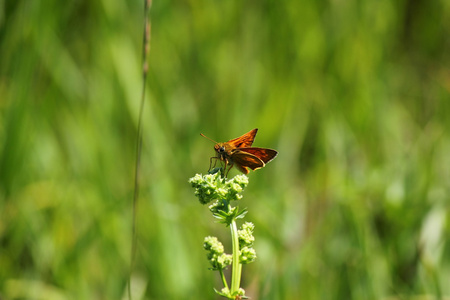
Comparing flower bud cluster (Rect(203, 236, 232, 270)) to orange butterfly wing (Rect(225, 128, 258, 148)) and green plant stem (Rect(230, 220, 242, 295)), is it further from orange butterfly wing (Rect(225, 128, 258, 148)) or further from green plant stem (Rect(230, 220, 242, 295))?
orange butterfly wing (Rect(225, 128, 258, 148))

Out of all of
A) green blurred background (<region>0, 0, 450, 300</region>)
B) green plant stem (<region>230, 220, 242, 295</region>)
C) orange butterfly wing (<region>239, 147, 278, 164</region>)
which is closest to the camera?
green plant stem (<region>230, 220, 242, 295</region>)

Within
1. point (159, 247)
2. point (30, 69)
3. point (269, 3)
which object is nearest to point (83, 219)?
point (159, 247)

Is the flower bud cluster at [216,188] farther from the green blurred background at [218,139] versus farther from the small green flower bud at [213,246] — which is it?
the green blurred background at [218,139]

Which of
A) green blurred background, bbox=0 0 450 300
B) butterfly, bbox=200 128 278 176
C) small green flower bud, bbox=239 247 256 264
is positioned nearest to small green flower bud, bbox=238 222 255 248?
small green flower bud, bbox=239 247 256 264

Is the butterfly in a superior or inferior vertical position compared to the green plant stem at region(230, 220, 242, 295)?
superior

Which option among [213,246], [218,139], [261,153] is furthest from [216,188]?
[218,139]

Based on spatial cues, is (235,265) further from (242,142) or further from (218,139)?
(218,139)

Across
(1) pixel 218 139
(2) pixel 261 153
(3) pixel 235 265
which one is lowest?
(3) pixel 235 265
